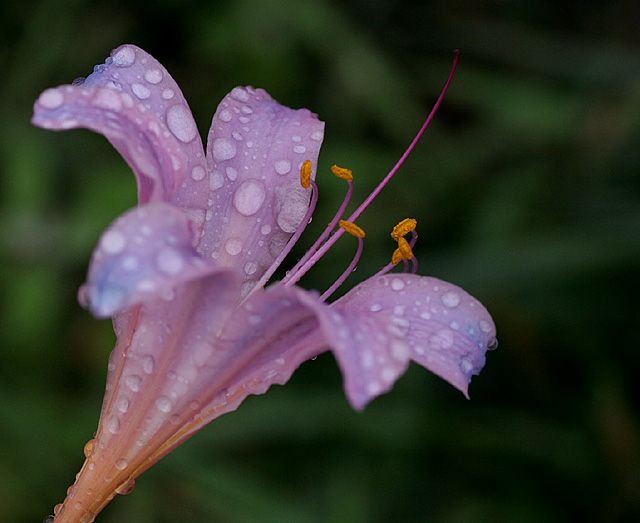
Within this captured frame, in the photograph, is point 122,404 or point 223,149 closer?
point 122,404

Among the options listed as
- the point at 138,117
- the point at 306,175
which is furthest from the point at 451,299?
the point at 138,117

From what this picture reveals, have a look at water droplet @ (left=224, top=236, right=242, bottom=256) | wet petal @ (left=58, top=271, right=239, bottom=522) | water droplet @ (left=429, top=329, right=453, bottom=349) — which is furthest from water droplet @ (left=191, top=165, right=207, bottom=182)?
water droplet @ (left=429, top=329, right=453, bottom=349)

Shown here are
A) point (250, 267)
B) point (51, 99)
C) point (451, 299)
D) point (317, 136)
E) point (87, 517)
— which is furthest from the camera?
point (317, 136)

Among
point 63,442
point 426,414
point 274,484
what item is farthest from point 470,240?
point 63,442

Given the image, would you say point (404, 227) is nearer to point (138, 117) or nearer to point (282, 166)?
point (282, 166)

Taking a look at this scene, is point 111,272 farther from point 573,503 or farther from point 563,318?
point 573,503

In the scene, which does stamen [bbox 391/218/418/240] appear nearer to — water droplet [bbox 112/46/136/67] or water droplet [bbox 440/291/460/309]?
water droplet [bbox 440/291/460/309]

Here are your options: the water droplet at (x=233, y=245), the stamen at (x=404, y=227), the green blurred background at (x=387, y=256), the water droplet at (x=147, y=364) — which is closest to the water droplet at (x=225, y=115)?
the water droplet at (x=233, y=245)
